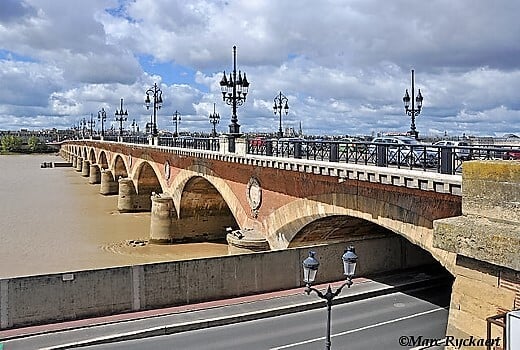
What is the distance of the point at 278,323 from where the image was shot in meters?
15.2

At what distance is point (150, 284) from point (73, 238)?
18035 mm

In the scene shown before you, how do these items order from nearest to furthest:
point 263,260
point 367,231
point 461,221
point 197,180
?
point 461,221, point 263,260, point 367,231, point 197,180

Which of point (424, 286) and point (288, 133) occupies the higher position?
point (288, 133)

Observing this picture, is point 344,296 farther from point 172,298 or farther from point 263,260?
point 172,298

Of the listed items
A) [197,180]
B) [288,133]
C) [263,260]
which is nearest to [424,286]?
[263,260]

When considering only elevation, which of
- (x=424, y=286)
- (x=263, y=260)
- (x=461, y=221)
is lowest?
(x=424, y=286)

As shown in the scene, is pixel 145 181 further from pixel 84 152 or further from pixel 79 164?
pixel 79 164

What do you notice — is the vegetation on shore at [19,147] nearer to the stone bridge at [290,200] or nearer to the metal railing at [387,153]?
the stone bridge at [290,200]

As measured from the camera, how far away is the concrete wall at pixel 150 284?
1505 centimetres

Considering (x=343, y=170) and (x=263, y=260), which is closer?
(x=343, y=170)

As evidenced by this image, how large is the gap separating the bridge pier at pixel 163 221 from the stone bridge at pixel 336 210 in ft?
0.20

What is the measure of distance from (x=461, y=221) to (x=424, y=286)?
10.9 m

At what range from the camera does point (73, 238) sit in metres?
32.7

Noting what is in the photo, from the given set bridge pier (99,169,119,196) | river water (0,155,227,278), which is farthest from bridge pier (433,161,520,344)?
bridge pier (99,169,119,196)
